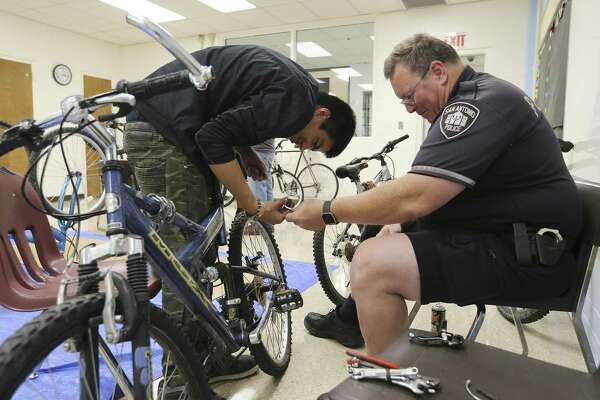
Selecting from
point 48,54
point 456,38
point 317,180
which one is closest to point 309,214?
point 317,180

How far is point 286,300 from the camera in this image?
4.94 ft

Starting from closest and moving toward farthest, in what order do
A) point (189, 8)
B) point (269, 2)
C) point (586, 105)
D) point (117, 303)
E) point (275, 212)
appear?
point (117, 303) → point (275, 212) → point (586, 105) → point (269, 2) → point (189, 8)

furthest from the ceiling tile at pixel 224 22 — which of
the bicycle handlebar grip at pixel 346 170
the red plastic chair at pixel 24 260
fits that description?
the red plastic chair at pixel 24 260

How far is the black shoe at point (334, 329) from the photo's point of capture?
5.77 ft

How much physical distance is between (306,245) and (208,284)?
2382 millimetres

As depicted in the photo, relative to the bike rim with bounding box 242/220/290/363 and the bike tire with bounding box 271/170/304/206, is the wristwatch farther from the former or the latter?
the bike tire with bounding box 271/170/304/206

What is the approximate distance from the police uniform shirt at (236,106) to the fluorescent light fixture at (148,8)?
17.1 feet

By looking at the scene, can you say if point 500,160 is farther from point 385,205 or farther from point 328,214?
point 328,214

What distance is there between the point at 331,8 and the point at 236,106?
5.42 m

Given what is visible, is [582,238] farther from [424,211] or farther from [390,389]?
[390,389]

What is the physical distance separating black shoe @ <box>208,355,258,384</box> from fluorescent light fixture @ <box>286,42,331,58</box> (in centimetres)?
625

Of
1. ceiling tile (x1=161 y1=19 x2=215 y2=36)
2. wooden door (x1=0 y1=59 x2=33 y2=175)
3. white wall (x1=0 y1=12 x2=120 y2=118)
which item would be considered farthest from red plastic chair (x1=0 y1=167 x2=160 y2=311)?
white wall (x1=0 y1=12 x2=120 y2=118)

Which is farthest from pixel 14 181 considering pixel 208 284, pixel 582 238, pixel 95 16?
pixel 95 16

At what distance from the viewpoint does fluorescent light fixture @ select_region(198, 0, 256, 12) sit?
225 inches
